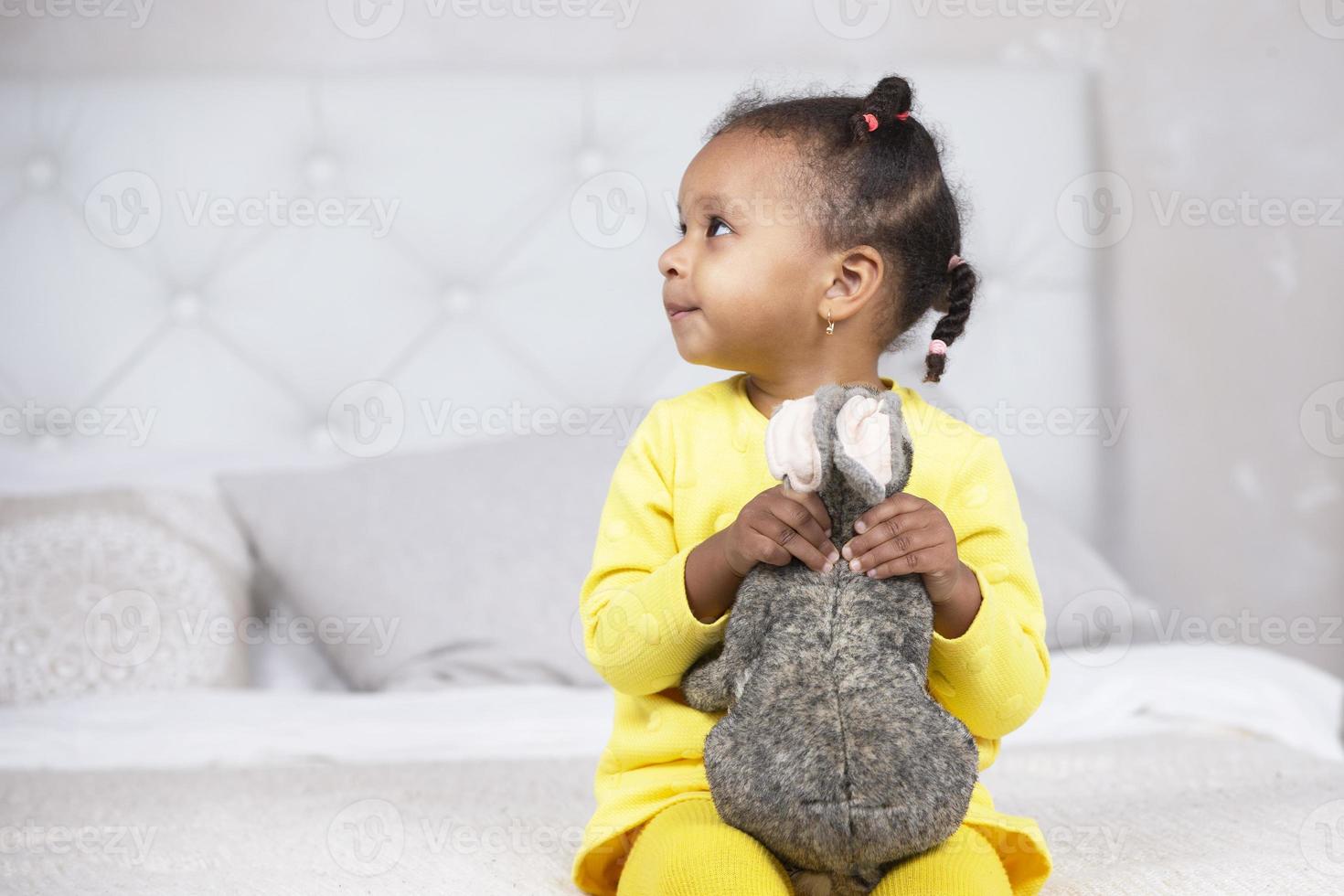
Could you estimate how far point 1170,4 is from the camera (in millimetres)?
2041

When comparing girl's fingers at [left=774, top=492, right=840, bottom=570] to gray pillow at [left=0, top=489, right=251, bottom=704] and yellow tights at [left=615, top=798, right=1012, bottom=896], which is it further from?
gray pillow at [left=0, top=489, right=251, bottom=704]

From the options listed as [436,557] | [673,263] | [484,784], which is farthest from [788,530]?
[436,557]

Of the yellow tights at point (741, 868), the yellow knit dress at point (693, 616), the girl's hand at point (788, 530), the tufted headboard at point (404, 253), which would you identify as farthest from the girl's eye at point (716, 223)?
the tufted headboard at point (404, 253)

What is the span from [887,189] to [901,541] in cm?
29

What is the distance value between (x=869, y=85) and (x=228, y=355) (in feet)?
3.53

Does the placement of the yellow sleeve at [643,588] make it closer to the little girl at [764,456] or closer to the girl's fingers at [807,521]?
the little girl at [764,456]

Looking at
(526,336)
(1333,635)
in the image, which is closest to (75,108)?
(526,336)

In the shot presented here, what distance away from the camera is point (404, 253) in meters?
1.98

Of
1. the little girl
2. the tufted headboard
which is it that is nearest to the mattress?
the little girl

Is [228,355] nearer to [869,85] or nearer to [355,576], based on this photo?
[355,576]

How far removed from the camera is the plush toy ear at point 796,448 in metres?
0.74

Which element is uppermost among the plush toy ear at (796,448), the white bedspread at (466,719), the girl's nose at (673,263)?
the girl's nose at (673,263)

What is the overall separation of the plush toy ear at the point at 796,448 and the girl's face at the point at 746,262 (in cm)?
17

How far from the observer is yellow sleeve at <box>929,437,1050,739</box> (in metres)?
0.83
